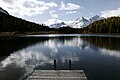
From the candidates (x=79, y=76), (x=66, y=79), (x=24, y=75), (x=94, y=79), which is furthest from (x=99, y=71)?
(x=24, y=75)

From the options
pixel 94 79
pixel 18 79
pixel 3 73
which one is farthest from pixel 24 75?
pixel 94 79

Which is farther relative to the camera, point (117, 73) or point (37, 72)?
point (117, 73)

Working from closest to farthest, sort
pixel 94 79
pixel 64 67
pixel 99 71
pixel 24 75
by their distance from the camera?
1. pixel 94 79
2. pixel 24 75
3. pixel 99 71
4. pixel 64 67

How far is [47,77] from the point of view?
86.5 feet

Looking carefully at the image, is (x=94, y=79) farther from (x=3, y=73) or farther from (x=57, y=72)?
(x=3, y=73)

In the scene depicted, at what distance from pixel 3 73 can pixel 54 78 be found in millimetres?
11063

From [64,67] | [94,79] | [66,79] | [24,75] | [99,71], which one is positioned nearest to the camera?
[66,79]

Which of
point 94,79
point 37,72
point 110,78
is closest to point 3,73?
point 37,72

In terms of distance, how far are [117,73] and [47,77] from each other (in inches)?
503

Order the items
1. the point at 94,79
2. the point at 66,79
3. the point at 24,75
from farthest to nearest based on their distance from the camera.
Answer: the point at 24,75 → the point at 94,79 → the point at 66,79

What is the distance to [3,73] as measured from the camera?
32.5m

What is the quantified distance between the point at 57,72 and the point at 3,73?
977 centimetres

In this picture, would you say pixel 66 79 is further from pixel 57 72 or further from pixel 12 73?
pixel 12 73

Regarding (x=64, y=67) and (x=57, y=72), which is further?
(x=64, y=67)
